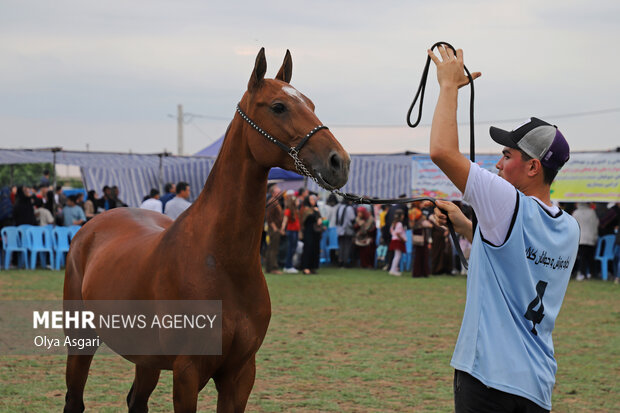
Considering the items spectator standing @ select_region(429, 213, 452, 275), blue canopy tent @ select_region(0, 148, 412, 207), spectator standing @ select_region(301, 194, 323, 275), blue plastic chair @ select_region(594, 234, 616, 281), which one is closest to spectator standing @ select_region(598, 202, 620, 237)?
blue plastic chair @ select_region(594, 234, 616, 281)

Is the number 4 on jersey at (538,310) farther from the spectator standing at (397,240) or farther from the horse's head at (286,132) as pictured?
the spectator standing at (397,240)

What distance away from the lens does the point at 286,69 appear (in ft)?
13.7

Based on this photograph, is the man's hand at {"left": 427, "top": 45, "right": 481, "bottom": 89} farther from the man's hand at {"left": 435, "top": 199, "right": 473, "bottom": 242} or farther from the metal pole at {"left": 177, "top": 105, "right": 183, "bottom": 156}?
the metal pole at {"left": 177, "top": 105, "right": 183, "bottom": 156}

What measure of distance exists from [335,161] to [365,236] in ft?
61.6

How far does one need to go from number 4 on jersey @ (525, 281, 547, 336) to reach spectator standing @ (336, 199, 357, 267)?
1966 cm

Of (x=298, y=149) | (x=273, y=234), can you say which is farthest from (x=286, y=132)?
(x=273, y=234)

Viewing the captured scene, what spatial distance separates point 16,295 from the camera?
14.0 m

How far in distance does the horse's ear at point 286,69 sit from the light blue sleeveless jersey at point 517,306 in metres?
1.80

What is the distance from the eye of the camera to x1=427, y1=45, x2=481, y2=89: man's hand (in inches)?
106

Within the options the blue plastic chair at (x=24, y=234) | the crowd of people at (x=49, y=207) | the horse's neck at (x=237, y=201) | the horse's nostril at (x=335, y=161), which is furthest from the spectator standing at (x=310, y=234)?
the horse's nostril at (x=335, y=161)

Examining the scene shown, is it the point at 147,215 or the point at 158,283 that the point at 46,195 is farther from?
the point at 158,283

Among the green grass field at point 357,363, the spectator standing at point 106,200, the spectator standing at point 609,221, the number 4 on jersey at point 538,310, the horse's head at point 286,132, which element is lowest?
the green grass field at point 357,363


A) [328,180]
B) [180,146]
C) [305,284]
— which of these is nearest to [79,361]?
[328,180]

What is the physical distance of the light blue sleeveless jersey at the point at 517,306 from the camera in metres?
2.73
